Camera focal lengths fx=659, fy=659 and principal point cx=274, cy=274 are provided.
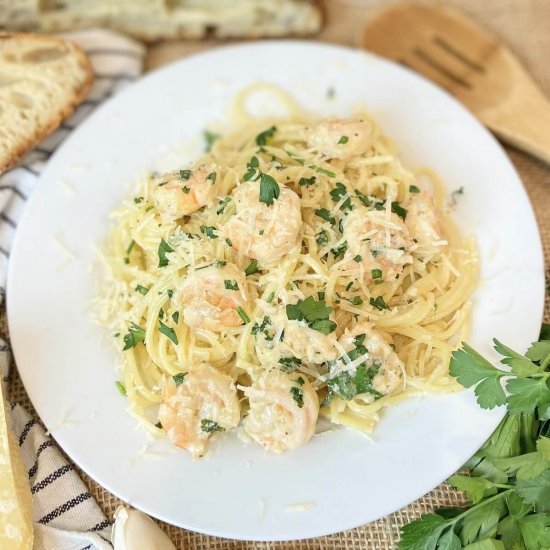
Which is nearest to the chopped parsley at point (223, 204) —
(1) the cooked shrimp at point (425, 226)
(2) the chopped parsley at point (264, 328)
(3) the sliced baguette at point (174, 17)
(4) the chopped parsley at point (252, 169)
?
(4) the chopped parsley at point (252, 169)

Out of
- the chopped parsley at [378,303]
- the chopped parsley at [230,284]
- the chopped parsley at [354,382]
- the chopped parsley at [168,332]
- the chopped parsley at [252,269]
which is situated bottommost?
the chopped parsley at [168,332]

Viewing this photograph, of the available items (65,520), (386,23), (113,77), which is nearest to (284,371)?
(65,520)

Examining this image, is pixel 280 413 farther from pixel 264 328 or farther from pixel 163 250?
pixel 163 250

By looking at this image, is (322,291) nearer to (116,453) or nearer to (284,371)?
(284,371)

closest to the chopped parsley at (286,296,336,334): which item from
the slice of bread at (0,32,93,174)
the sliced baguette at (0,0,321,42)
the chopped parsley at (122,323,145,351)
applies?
the chopped parsley at (122,323,145,351)

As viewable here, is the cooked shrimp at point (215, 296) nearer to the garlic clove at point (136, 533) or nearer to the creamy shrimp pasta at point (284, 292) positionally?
the creamy shrimp pasta at point (284, 292)
